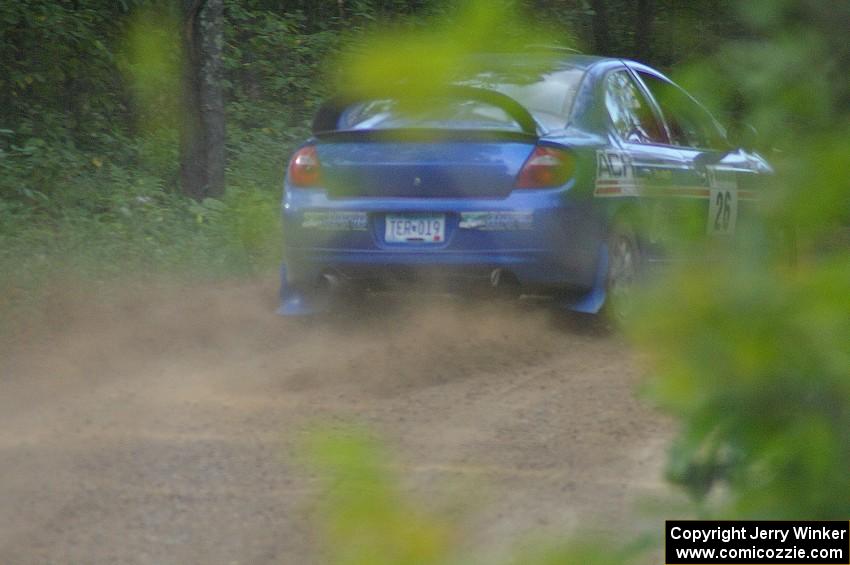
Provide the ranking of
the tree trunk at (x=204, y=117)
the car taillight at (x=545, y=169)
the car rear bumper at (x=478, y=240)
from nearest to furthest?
1. the car taillight at (x=545, y=169)
2. the car rear bumper at (x=478, y=240)
3. the tree trunk at (x=204, y=117)

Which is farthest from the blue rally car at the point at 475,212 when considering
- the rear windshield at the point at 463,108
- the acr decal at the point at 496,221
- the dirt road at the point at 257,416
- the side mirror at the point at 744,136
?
the side mirror at the point at 744,136

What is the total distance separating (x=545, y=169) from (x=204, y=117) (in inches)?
238

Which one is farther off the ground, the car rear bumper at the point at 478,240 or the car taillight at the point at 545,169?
the car taillight at the point at 545,169

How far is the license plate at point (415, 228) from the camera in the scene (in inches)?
295

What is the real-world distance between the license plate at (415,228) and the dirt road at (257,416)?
Result: 565 mm

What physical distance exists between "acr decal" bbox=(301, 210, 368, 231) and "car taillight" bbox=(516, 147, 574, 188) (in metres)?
0.89

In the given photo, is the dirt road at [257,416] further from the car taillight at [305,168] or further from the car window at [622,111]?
the car window at [622,111]

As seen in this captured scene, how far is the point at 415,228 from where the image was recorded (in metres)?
7.53

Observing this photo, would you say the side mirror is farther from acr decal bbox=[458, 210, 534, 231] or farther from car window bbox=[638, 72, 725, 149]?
acr decal bbox=[458, 210, 534, 231]

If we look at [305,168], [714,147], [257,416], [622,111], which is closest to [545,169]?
[622,111]

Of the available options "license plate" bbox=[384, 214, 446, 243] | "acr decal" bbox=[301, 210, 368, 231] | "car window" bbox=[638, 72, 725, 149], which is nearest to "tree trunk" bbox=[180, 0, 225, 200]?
"acr decal" bbox=[301, 210, 368, 231]

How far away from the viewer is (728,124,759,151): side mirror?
1889mm

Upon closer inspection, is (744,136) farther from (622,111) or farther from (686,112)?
(622,111)

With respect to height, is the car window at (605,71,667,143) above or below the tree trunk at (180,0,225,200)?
above
